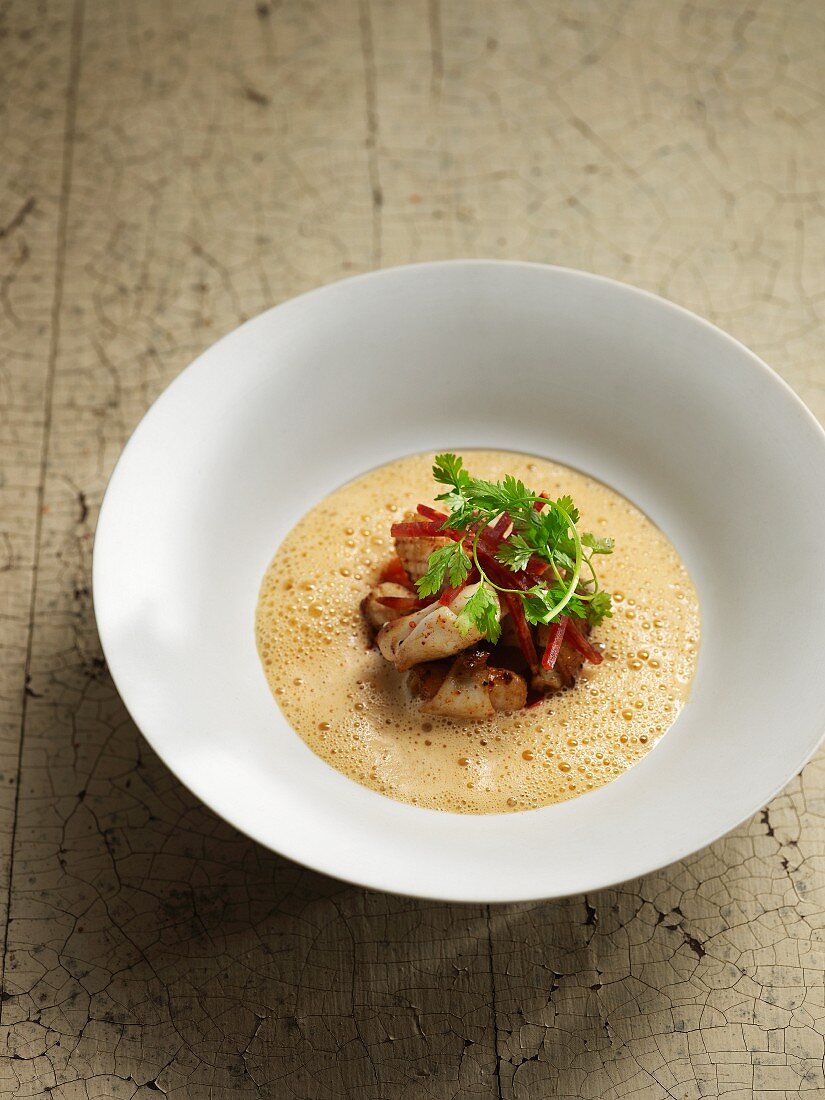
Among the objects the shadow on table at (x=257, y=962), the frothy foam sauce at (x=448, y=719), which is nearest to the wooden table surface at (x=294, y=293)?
the shadow on table at (x=257, y=962)

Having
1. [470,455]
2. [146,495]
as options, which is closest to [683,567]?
[470,455]

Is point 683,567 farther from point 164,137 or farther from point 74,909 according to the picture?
point 164,137

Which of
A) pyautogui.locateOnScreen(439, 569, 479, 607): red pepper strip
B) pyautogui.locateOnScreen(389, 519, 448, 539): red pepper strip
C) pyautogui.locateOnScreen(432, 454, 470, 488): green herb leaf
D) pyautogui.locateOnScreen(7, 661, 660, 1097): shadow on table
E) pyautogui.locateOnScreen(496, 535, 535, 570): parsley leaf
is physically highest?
pyautogui.locateOnScreen(432, 454, 470, 488): green herb leaf

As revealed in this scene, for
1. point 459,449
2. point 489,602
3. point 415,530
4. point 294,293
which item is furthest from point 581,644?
point 294,293

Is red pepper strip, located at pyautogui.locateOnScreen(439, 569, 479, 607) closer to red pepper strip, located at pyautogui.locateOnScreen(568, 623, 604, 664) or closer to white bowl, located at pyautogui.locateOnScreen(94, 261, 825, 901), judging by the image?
red pepper strip, located at pyautogui.locateOnScreen(568, 623, 604, 664)

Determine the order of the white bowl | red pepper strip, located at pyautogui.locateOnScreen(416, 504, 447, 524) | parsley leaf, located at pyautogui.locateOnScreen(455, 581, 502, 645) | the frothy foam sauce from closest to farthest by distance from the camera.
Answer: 1. the white bowl
2. parsley leaf, located at pyautogui.locateOnScreen(455, 581, 502, 645)
3. the frothy foam sauce
4. red pepper strip, located at pyautogui.locateOnScreen(416, 504, 447, 524)

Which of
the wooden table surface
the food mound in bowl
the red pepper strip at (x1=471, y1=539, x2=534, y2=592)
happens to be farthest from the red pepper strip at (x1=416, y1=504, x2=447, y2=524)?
the wooden table surface
